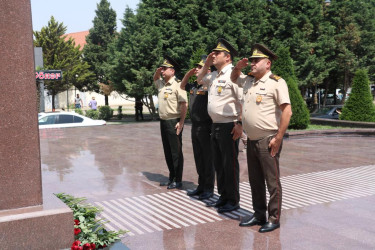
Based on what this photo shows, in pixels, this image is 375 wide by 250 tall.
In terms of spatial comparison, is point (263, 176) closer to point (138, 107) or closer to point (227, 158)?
point (227, 158)

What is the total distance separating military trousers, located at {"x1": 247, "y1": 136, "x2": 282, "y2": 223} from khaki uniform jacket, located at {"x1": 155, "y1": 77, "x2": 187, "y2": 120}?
212 cm

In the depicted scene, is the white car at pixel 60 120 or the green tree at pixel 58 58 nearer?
the white car at pixel 60 120

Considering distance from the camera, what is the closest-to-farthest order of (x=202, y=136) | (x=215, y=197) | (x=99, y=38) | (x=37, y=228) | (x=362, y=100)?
(x=37, y=228), (x=202, y=136), (x=215, y=197), (x=362, y=100), (x=99, y=38)

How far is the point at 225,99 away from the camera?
5.15 metres

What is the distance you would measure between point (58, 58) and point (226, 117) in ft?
137

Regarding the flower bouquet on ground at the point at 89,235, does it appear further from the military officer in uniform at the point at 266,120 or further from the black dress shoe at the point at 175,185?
the black dress shoe at the point at 175,185

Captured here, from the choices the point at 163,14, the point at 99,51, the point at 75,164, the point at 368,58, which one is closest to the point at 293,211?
the point at 75,164

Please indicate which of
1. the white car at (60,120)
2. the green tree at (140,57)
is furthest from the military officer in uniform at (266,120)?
the green tree at (140,57)

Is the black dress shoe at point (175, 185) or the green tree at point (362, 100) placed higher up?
the green tree at point (362, 100)

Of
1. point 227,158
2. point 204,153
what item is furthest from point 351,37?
point 227,158

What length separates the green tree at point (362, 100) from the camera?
15422 mm

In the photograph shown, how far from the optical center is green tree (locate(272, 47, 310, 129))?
558 inches

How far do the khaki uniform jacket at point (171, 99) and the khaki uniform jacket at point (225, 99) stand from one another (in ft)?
4.19

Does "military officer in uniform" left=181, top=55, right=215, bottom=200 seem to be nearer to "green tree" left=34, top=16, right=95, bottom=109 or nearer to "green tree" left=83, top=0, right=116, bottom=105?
"green tree" left=34, top=16, right=95, bottom=109
